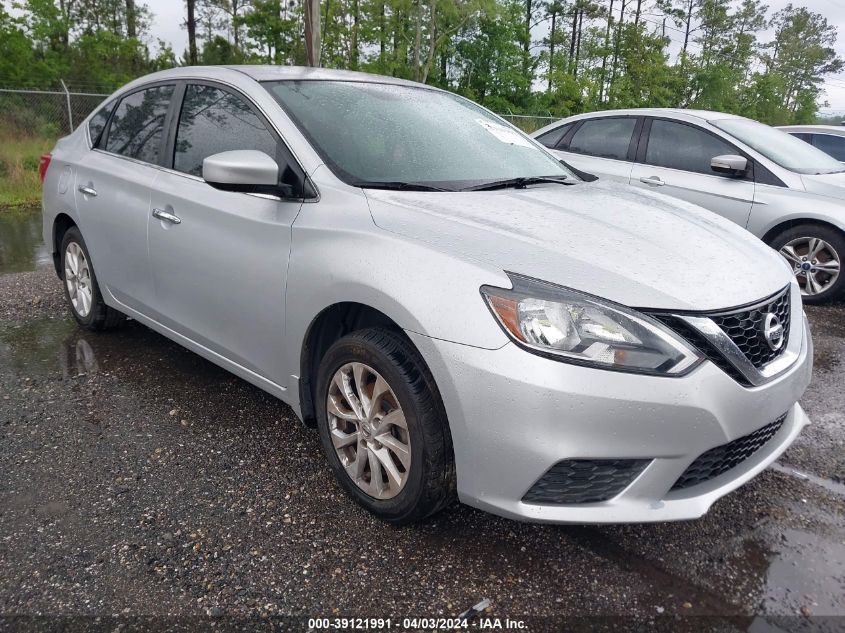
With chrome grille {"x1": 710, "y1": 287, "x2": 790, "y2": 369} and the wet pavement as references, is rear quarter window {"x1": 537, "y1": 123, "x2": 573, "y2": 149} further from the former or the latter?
chrome grille {"x1": 710, "y1": 287, "x2": 790, "y2": 369}

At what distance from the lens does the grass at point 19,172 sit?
11039 millimetres

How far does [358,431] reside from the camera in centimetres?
243

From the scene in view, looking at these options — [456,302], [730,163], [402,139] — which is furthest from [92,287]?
[730,163]

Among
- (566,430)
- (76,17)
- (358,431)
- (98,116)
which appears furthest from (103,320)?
(76,17)

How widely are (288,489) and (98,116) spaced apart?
297cm

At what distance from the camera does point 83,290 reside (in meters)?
4.32

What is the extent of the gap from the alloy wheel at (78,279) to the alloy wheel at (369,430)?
2492 millimetres

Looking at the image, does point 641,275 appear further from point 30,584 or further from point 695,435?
point 30,584

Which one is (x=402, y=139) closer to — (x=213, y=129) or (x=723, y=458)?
(x=213, y=129)

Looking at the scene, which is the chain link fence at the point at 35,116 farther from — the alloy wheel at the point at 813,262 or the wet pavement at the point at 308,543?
the alloy wheel at the point at 813,262

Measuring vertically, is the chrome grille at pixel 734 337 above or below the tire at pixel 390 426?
above

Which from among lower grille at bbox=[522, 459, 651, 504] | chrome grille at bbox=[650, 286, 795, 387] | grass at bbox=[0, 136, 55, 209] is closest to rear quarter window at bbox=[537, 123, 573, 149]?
chrome grille at bbox=[650, 286, 795, 387]

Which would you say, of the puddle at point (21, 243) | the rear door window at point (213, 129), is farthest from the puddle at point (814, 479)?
the puddle at point (21, 243)

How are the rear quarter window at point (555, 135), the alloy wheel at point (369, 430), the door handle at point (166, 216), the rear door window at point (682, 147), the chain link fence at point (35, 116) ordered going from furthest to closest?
the chain link fence at point (35, 116) → the rear quarter window at point (555, 135) → the rear door window at point (682, 147) → the door handle at point (166, 216) → the alloy wheel at point (369, 430)
